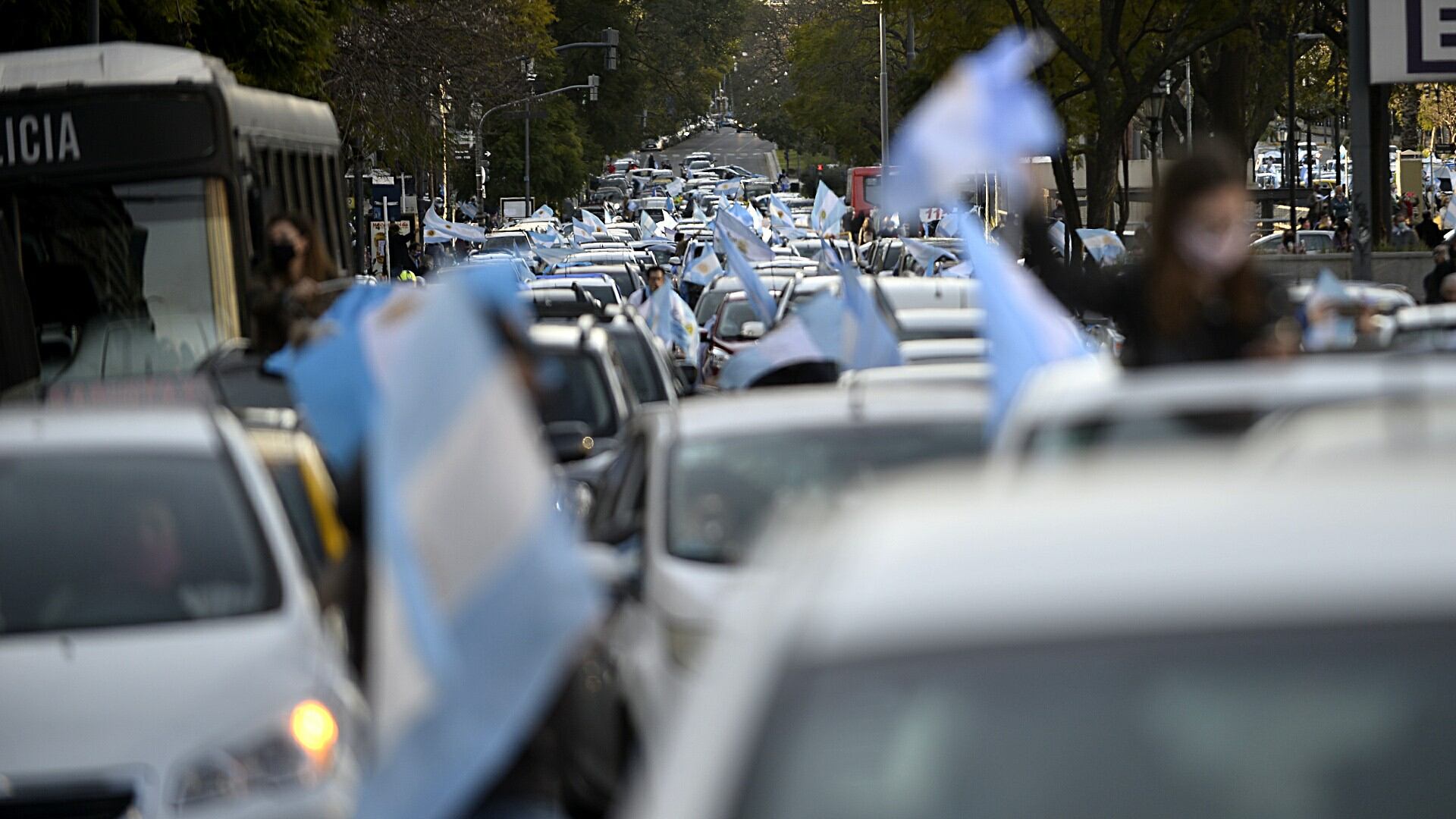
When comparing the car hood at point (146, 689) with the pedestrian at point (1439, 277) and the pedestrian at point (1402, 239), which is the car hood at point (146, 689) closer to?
the pedestrian at point (1439, 277)

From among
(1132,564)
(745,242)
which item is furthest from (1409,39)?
(1132,564)

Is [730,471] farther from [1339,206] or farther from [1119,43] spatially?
[1339,206]

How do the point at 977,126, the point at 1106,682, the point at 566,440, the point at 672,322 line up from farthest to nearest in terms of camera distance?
the point at 672,322, the point at 566,440, the point at 977,126, the point at 1106,682

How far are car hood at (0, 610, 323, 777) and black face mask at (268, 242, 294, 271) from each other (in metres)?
4.10

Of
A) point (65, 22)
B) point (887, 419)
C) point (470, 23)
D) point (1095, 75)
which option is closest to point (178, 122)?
point (887, 419)

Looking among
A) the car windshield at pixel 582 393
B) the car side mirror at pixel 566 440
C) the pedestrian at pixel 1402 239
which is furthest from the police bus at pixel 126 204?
the pedestrian at pixel 1402 239

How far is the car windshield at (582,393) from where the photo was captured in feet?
38.5

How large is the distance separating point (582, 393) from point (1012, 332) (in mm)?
5505

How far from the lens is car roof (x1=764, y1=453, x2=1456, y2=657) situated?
2.22 metres

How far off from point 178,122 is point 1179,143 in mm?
48242

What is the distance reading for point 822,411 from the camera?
8.06 m

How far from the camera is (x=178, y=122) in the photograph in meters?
15.6

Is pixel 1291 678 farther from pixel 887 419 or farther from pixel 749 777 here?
pixel 887 419

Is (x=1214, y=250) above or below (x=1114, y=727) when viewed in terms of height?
above
